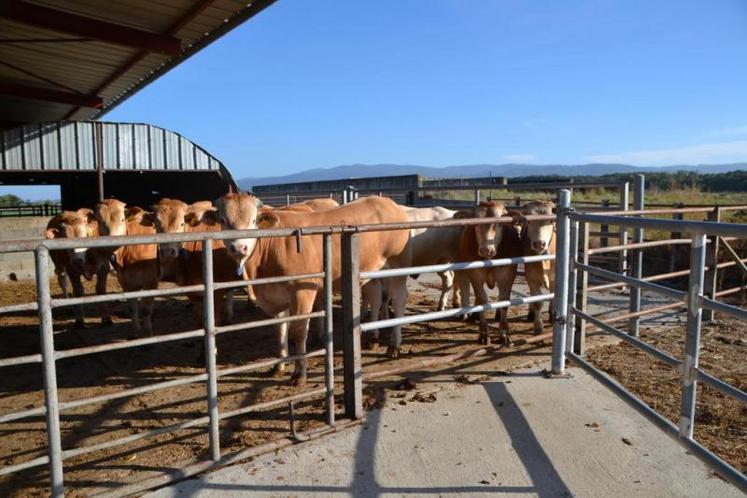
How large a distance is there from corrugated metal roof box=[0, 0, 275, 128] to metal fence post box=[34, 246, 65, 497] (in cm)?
625

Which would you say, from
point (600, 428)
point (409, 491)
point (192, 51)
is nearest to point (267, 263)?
point (409, 491)

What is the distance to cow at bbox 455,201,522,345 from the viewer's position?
5668mm

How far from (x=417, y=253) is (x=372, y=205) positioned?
0.99m

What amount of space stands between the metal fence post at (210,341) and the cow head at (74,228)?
4993mm

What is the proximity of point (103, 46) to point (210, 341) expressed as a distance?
9.69 meters

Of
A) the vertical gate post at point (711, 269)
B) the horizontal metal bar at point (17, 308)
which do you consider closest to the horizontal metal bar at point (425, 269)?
the horizontal metal bar at point (17, 308)

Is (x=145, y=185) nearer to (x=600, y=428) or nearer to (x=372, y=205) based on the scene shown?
(x=372, y=205)

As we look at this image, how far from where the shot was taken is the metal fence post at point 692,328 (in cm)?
293

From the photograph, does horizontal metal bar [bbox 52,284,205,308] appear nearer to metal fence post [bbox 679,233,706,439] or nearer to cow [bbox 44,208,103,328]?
metal fence post [bbox 679,233,706,439]

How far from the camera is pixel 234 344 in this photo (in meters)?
6.66

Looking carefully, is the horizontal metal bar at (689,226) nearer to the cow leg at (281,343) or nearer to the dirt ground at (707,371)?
the dirt ground at (707,371)

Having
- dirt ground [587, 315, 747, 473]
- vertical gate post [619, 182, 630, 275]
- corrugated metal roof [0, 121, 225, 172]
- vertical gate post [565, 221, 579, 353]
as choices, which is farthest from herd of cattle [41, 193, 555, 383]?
corrugated metal roof [0, 121, 225, 172]

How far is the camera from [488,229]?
5.63m

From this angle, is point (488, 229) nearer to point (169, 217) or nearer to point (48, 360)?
point (169, 217)
